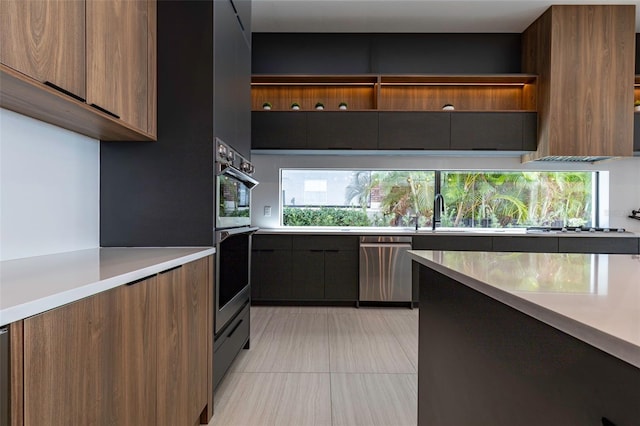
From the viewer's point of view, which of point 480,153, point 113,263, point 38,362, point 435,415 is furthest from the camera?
point 480,153

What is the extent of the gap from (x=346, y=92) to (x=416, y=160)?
3.76 feet

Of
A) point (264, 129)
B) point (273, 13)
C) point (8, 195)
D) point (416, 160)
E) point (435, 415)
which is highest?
point (273, 13)

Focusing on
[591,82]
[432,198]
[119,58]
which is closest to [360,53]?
[432,198]

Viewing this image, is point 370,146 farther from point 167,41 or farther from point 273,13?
point 167,41

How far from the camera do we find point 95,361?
36.7 inches

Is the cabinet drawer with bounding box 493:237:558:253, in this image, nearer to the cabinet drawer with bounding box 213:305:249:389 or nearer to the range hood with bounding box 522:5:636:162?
the range hood with bounding box 522:5:636:162

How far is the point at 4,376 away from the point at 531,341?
1050 millimetres

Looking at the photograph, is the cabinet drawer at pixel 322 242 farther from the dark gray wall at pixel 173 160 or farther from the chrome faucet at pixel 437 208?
the dark gray wall at pixel 173 160

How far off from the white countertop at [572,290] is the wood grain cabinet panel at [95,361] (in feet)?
3.19

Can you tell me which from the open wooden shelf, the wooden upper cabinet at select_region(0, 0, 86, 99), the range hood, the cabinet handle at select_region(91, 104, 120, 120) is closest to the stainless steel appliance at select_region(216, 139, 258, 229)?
the cabinet handle at select_region(91, 104, 120, 120)

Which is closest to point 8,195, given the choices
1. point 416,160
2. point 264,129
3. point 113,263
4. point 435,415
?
point 113,263

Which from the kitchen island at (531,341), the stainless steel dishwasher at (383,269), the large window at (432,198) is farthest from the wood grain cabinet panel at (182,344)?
the large window at (432,198)

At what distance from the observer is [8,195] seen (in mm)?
1351

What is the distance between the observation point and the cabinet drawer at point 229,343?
1.98 meters
